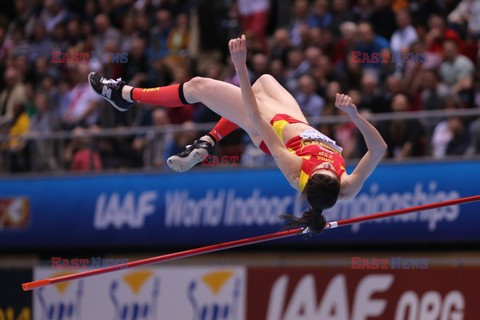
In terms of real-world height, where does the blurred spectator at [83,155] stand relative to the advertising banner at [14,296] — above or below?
above

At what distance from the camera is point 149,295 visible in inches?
608

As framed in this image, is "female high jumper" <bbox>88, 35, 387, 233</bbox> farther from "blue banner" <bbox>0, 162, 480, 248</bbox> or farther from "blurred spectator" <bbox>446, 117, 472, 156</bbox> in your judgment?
Answer: "blue banner" <bbox>0, 162, 480, 248</bbox>

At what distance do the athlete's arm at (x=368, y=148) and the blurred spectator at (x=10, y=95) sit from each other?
31.4ft

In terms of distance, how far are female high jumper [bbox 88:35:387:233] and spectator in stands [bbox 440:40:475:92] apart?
438cm

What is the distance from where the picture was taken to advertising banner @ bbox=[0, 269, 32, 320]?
54.4 feet

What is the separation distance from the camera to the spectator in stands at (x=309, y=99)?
15.0m

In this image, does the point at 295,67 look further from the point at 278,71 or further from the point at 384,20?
the point at 384,20

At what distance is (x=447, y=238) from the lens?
13969 mm

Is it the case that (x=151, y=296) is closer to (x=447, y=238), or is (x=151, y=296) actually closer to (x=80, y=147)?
(x=80, y=147)

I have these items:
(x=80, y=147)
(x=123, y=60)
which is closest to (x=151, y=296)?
(x=80, y=147)

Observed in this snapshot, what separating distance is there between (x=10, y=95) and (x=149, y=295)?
5.11 m

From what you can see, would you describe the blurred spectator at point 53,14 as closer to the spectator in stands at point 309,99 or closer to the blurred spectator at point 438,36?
the spectator in stands at point 309,99

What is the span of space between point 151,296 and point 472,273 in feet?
14.6

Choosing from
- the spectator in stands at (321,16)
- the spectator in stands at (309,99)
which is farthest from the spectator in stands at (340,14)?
the spectator in stands at (309,99)
